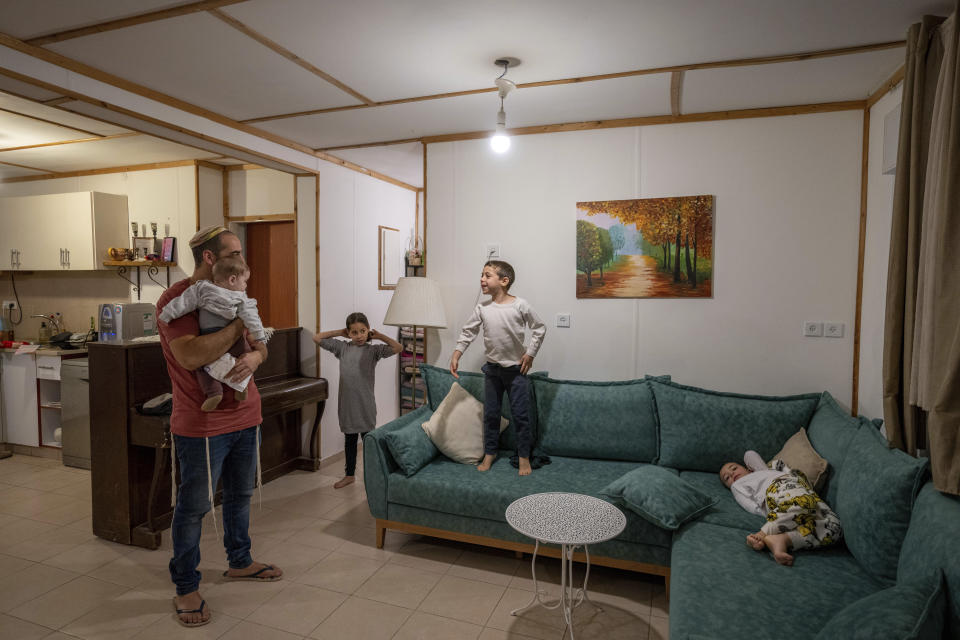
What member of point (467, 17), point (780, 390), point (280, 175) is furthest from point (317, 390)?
point (780, 390)

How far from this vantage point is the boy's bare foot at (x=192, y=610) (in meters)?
2.31

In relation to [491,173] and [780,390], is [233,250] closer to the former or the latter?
[491,173]

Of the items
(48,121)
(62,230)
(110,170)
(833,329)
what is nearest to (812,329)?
(833,329)

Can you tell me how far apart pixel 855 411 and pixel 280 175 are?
4.43m

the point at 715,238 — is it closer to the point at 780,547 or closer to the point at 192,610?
the point at 780,547

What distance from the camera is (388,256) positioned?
17.7 feet

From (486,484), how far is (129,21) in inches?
102

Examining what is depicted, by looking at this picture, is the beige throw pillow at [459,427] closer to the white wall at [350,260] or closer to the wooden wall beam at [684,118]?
the white wall at [350,260]

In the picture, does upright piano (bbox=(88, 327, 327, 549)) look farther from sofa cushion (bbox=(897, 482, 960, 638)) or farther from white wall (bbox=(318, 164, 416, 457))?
sofa cushion (bbox=(897, 482, 960, 638))

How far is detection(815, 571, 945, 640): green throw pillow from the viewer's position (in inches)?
50.3

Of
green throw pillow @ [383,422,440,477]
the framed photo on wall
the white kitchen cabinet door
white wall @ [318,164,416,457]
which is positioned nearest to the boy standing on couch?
green throw pillow @ [383,422,440,477]

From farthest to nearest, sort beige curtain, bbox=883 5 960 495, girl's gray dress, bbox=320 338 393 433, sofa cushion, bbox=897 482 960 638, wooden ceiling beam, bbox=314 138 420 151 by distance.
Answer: wooden ceiling beam, bbox=314 138 420 151 → girl's gray dress, bbox=320 338 393 433 → beige curtain, bbox=883 5 960 495 → sofa cushion, bbox=897 482 960 638

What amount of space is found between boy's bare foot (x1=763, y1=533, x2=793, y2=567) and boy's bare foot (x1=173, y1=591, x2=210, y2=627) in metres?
2.32

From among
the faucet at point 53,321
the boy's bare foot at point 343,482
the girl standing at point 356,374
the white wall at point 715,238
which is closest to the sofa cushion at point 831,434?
the white wall at point 715,238
